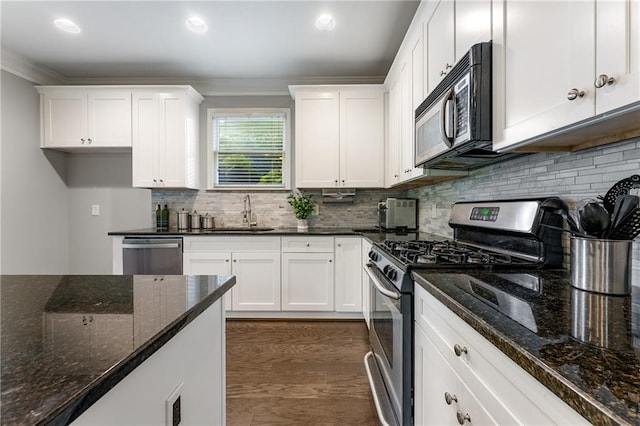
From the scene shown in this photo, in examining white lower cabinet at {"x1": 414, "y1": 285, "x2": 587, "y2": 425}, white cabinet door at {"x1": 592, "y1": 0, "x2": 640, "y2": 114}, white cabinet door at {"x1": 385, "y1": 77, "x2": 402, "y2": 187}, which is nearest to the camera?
white lower cabinet at {"x1": 414, "y1": 285, "x2": 587, "y2": 425}

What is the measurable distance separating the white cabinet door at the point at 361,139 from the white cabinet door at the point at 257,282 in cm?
117

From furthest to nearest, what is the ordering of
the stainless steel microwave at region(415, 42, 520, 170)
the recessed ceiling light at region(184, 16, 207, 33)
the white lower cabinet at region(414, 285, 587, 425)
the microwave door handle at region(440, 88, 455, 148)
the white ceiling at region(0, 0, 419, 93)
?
the recessed ceiling light at region(184, 16, 207, 33) < the white ceiling at region(0, 0, 419, 93) < the microwave door handle at region(440, 88, 455, 148) < the stainless steel microwave at region(415, 42, 520, 170) < the white lower cabinet at region(414, 285, 587, 425)

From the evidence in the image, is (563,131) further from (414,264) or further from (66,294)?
(66,294)

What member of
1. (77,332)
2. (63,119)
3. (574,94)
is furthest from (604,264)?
(63,119)

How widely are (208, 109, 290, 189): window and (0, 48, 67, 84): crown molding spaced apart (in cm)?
186

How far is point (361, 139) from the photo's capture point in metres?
3.18

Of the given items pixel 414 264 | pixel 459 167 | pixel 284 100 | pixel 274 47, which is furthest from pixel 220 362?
pixel 284 100

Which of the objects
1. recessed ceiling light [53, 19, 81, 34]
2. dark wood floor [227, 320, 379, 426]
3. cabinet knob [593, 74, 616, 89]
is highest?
recessed ceiling light [53, 19, 81, 34]

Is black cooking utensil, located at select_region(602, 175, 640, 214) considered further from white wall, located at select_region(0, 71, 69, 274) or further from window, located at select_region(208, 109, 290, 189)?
white wall, located at select_region(0, 71, 69, 274)

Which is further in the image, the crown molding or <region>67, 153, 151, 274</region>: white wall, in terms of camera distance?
<region>67, 153, 151, 274</region>: white wall

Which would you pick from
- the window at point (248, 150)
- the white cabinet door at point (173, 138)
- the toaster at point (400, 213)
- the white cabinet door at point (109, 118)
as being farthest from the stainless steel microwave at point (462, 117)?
the white cabinet door at point (109, 118)

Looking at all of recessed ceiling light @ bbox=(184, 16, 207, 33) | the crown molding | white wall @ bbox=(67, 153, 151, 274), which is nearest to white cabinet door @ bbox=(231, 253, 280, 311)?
white wall @ bbox=(67, 153, 151, 274)

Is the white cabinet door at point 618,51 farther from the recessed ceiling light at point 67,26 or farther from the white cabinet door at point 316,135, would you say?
the recessed ceiling light at point 67,26

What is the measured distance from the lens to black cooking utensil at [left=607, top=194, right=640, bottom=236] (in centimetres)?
78
